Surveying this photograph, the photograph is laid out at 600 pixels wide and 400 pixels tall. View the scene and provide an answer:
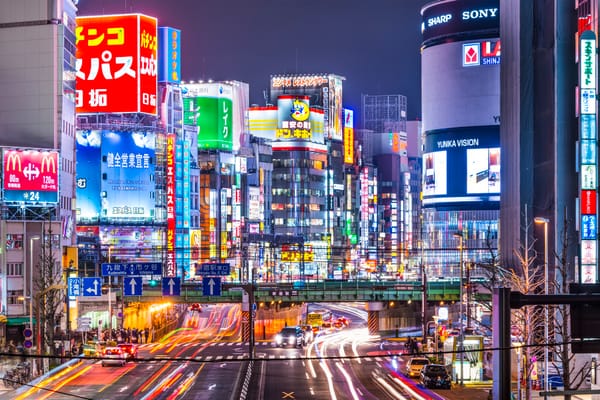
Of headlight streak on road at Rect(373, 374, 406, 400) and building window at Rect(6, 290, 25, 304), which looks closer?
headlight streak on road at Rect(373, 374, 406, 400)

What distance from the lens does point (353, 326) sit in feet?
414

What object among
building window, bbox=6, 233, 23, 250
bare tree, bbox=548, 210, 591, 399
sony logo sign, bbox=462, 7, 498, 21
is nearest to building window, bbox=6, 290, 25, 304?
building window, bbox=6, 233, 23, 250

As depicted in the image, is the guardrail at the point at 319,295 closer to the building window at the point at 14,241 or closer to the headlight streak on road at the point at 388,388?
the building window at the point at 14,241

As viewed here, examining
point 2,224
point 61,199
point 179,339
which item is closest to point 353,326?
point 179,339

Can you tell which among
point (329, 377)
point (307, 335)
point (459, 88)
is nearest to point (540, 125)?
point (329, 377)

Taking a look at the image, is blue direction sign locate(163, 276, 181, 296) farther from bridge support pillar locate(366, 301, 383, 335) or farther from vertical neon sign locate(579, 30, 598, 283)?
bridge support pillar locate(366, 301, 383, 335)

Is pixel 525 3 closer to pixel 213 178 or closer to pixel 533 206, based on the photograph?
pixel 533 206

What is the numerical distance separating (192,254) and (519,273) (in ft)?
272

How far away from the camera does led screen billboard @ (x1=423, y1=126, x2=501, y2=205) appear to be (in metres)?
140

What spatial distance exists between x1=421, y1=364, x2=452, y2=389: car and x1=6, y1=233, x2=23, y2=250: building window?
1564 inches

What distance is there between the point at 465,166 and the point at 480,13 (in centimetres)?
1867

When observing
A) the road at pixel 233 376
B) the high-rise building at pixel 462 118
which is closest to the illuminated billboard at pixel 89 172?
the high-rise building at pixel 462 118

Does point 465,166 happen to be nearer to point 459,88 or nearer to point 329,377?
point 459,88

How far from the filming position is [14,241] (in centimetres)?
8856
